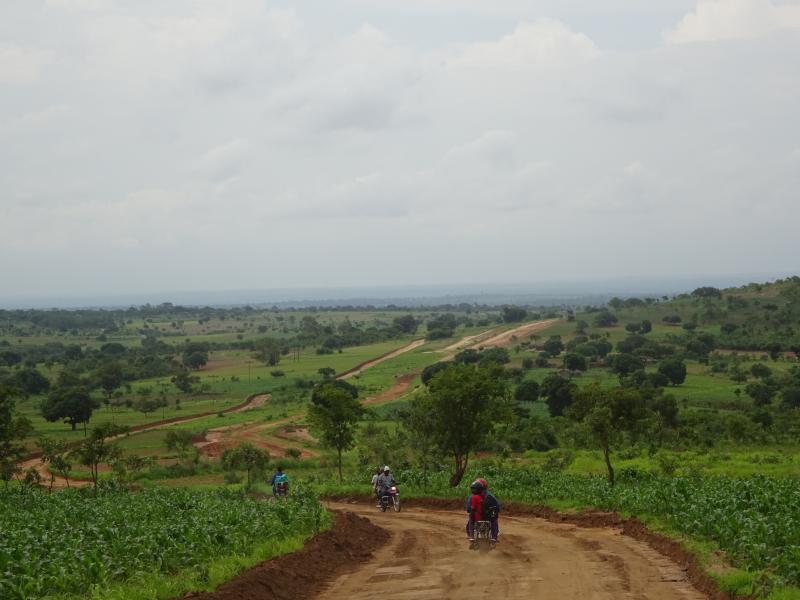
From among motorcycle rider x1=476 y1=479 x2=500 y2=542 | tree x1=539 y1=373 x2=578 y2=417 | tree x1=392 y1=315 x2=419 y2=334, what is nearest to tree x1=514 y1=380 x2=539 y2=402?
tree x1=539 y1=373 x2=578 y2=417

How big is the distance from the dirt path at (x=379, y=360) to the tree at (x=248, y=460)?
59757 millimetres

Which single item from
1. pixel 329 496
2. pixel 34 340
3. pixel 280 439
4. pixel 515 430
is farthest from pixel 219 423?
pixel 34 340

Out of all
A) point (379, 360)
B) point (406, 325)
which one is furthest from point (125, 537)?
point (406, 325)

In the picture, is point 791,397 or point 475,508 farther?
point 791,397

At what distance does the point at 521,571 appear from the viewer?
53.3ft

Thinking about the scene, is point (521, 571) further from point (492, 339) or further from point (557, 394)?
point (492, 339)

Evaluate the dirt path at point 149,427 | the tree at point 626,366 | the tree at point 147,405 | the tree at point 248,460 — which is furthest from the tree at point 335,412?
the tree at point 626,366

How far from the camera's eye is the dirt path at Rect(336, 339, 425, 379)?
11362cm

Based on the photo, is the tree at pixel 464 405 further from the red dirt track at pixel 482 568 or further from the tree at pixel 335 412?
the red dirt track at pixel 482 568

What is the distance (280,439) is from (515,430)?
20065 mm

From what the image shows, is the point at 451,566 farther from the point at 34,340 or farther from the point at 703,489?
the point at 34,340

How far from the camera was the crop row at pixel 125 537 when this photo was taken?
44.3 ft

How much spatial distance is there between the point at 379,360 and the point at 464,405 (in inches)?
3816

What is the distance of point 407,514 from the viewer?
30141 millimetres
